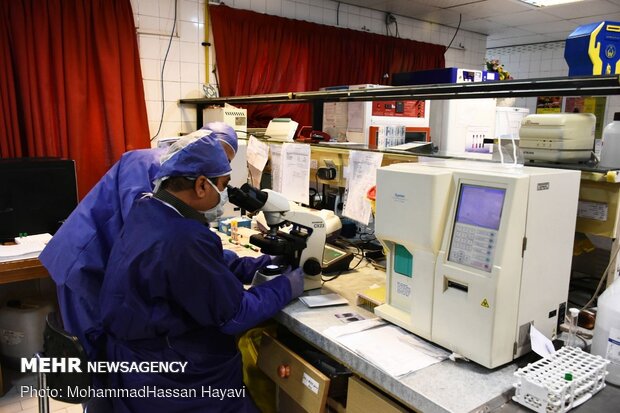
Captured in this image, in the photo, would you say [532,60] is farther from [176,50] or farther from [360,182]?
[360,182]

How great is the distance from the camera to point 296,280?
5.08 feet

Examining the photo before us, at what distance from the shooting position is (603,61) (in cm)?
123

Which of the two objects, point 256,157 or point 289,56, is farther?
point 289,56

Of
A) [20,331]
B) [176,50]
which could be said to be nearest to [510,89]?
[20,331]

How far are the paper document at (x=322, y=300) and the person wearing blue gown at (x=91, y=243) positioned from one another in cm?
25

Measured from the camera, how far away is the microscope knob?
1.63m

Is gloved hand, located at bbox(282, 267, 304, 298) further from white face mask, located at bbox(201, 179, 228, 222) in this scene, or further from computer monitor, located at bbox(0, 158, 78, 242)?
computer monitor, located at bbox(0, 158, 78, 242)

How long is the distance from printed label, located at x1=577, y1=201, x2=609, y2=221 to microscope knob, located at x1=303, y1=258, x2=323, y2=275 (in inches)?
33.6

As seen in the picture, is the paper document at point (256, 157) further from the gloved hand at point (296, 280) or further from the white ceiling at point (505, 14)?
the white ceiling at point (505, 14)

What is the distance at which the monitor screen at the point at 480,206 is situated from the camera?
3.43ft

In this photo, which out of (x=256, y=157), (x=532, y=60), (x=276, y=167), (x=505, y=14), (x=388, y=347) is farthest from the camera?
(x=532, y=60)

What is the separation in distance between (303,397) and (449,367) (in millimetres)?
520

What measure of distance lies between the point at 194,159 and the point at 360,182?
29.7 inches

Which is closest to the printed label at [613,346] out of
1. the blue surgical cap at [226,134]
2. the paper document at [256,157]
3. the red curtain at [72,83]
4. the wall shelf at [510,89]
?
the wall shelf at [510,89]
